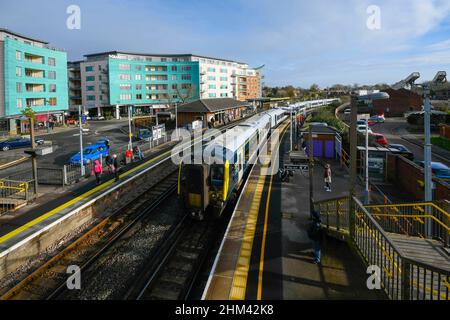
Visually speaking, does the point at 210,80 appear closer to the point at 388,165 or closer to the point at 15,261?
the point at 388,165

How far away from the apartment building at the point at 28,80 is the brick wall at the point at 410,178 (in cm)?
4632

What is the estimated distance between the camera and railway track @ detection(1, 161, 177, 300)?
32.0 feet

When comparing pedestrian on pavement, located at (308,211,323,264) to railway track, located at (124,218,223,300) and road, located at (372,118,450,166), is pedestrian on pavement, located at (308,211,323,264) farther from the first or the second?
road, located at (372,118,450,166)

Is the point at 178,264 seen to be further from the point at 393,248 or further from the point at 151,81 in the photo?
the point at 151,81

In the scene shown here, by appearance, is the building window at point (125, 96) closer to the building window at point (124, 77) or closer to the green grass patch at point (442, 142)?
the building window at point (124, 77)

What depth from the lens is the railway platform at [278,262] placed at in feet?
26.3

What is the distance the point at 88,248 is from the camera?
40.7 feet

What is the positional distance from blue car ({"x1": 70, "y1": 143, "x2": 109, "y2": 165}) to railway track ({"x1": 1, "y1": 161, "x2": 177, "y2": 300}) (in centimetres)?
777

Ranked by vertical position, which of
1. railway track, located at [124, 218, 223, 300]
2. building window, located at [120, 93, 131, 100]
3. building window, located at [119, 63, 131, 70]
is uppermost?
building window, located at [119, 63, 131, 70]

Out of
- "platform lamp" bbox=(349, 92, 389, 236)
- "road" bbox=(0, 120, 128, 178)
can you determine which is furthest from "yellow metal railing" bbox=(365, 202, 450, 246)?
"road" bbox=(0, 120, 128, 178)

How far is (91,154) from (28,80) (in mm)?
31862

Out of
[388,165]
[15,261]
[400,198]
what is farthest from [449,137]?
[15,261]

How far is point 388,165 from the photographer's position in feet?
63.9
